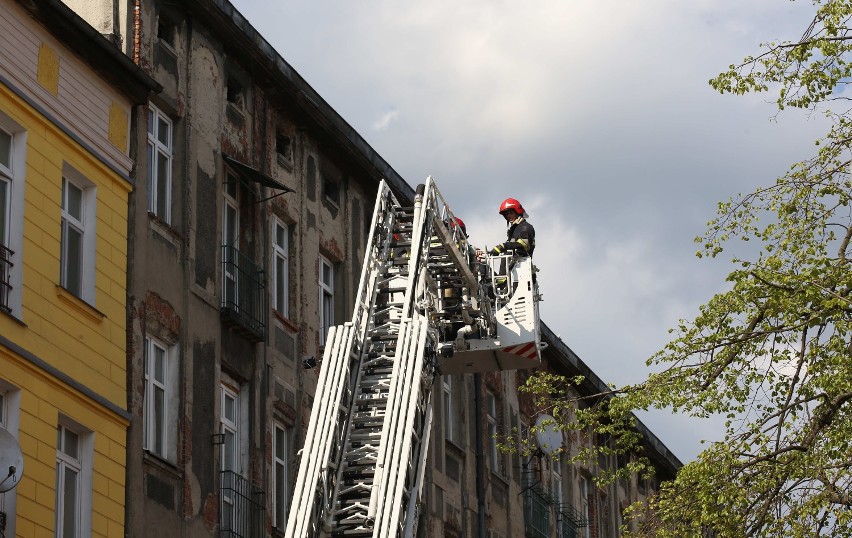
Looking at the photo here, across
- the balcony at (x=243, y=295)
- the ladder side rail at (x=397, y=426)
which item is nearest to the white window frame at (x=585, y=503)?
the balcony at (x=243, y=295)

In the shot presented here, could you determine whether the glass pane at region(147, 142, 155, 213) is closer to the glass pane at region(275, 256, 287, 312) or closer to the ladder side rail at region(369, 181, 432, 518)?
the ladder side rail at region(369, 181, 432, 518)

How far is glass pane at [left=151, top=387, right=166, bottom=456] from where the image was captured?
2214cm

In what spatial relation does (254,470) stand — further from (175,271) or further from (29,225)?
(29,225)

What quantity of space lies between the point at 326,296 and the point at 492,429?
8163 mm

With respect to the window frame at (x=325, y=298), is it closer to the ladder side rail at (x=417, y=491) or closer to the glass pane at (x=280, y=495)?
the glass pane at (x=280, y=495)

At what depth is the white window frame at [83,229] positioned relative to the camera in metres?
21.0

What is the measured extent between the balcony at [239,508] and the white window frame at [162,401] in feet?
4.44

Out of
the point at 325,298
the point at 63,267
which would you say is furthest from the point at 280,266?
the point at 63,267

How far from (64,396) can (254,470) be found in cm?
496

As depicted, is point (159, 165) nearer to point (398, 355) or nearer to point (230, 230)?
point (230, 230)

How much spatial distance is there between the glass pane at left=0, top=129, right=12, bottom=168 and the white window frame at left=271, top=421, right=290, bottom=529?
273 inches

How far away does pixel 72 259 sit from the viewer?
2111 cm

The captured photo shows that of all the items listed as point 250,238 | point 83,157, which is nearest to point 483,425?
point 250,238

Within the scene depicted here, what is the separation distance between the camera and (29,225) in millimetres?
20016
